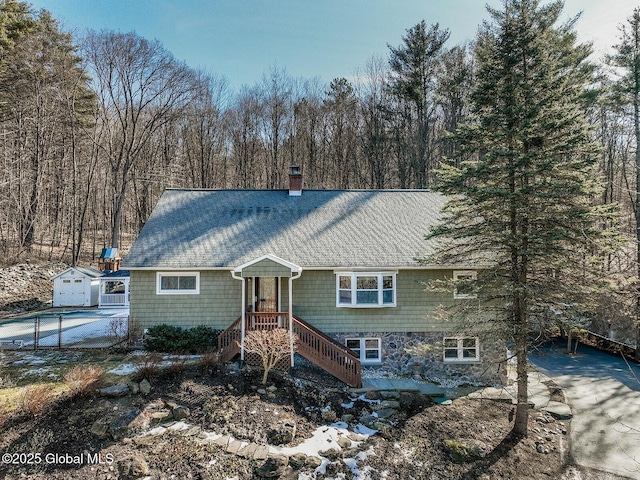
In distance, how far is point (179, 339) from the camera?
11578 millimetres

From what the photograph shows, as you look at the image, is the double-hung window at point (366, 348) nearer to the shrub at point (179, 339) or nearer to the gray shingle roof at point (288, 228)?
the gray shingle roof at point (288, 228)

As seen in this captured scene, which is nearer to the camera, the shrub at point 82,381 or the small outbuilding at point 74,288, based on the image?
the shrub at point 82,381

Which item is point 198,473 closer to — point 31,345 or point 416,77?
point 31,345

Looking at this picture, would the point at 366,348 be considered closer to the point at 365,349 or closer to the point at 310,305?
the point at 365,349

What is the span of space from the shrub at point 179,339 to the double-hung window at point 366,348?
15.4 feet

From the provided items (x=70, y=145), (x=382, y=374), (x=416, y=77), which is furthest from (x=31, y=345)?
(x=416, y=77)

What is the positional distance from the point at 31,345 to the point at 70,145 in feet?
63.6

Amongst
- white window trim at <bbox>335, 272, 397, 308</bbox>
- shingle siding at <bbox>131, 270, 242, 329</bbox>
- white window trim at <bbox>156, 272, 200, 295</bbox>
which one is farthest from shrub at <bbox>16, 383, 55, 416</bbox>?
white window trim at <bbox>335, 272, 397, 308</bbox>

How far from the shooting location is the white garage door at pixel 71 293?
1923 centimetres

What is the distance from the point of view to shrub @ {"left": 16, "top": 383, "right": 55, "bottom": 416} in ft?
Answer: 24.1

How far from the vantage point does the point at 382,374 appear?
39.3 ft

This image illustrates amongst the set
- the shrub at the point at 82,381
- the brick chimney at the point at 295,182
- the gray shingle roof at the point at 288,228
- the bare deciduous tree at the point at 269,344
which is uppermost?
the brick chimney at the point at 295,182

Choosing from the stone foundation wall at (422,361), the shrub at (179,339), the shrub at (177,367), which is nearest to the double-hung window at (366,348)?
the stone foundation wall at (422,361)

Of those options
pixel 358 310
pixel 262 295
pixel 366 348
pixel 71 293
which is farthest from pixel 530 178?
pixel 71 293
